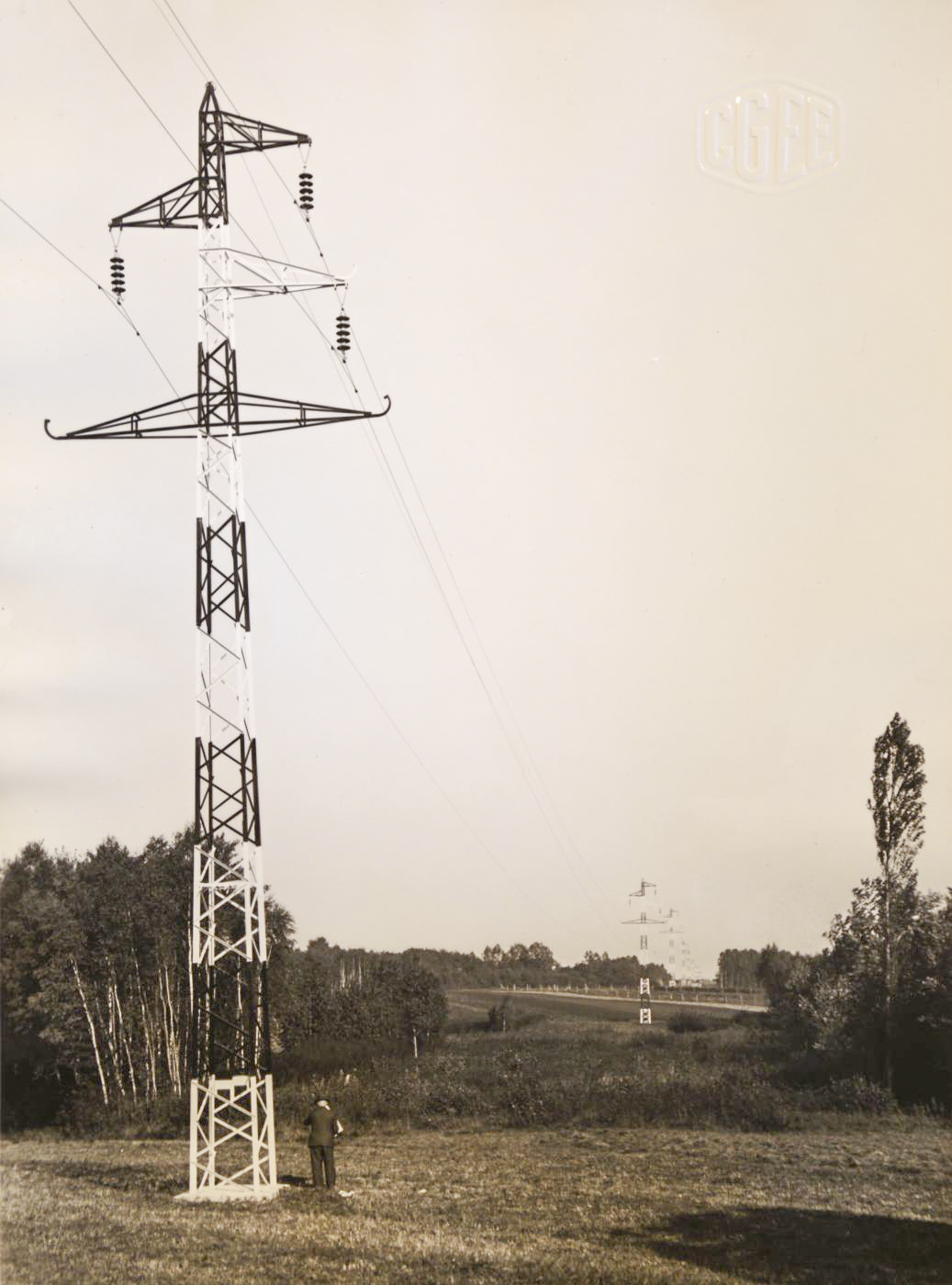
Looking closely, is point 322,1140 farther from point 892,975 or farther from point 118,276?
point 892,975

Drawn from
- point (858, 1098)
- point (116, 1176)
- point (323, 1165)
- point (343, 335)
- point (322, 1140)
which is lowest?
point (858, 1098)

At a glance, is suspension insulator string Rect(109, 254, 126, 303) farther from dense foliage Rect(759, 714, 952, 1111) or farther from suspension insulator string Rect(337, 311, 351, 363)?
dense foliage Rect(759, 714, 952, 1111)

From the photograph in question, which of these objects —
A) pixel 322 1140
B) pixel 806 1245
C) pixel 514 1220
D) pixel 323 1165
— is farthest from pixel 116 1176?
pixel 806 1245

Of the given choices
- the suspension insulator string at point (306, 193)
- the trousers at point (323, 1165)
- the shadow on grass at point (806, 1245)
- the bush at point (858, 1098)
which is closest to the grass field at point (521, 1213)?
the shadow on grass at point (806, 1245)

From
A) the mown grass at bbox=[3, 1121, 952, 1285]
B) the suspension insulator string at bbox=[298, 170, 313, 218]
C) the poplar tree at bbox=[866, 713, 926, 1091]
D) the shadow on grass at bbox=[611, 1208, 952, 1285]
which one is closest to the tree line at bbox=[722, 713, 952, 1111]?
the poplar tree at bbox=[866, 713, 926, 1091]

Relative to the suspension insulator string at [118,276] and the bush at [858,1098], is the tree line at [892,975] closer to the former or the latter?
the bush at [858,1098]
